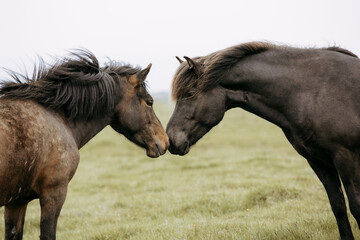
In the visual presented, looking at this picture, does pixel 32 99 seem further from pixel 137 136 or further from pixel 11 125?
pixel 137 136

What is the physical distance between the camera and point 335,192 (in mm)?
4754

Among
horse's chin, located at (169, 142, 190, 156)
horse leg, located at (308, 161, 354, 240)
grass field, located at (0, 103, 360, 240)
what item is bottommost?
grass field, located at (0, 103, 360, 240)

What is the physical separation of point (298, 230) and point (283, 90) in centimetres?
204

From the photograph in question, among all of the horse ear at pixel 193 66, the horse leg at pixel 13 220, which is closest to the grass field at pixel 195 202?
the horse leg at pixel 13 220

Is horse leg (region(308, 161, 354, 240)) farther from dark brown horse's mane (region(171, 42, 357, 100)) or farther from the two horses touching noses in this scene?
dark brown horse's mane (region(171, 42, 357, 100))

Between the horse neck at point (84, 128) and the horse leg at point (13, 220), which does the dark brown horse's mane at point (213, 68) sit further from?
the horse leg at point (13, 220)

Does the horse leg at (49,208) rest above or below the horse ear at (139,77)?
below

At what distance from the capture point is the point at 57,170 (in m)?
3.87

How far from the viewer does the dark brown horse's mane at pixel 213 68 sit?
4.70 m

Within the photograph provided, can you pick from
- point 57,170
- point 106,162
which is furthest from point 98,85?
point 106,162

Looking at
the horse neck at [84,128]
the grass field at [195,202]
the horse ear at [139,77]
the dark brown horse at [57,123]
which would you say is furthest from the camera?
the grass field at [195,202]

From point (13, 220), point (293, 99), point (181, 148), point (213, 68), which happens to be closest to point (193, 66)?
point (213, 68)

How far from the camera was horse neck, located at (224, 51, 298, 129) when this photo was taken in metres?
4.57

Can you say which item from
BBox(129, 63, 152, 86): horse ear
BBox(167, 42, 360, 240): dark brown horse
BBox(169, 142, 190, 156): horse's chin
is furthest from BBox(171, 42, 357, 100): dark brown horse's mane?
BBox(169, 142, 190, 156): horse's chin
